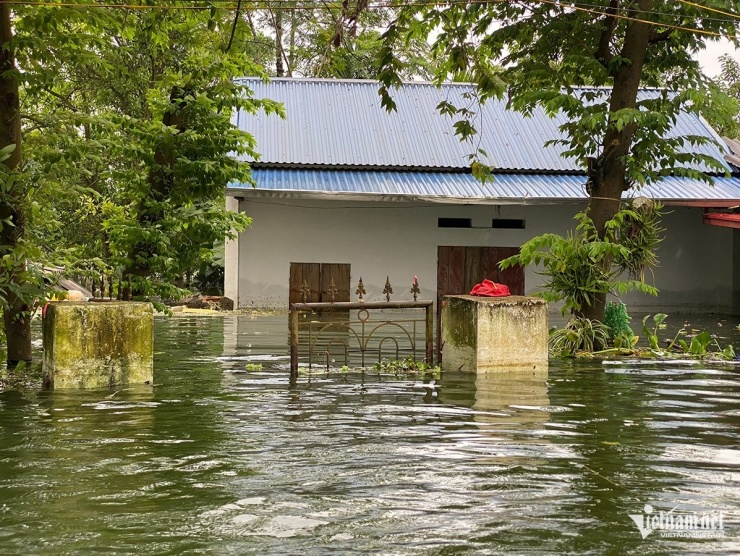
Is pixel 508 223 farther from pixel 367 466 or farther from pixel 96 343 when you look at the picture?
pixel 367 466

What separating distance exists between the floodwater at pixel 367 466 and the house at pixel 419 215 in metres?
12.4

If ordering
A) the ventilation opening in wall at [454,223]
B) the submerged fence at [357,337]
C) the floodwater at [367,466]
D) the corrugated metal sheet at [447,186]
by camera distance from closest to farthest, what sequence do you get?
the floodwater at [367,466] → the submerged fence at [357,337] → the corrugated metal sheet at [447,186] → the ventilation opening in wall at [454,223]

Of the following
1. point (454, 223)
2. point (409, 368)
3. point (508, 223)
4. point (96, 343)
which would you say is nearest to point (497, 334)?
point (409, 368)

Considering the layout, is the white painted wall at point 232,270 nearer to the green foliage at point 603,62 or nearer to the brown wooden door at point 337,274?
the brown wooden door at point 337,274

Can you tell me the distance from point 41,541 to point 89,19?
710 cm

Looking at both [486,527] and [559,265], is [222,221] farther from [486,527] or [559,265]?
[486,527]

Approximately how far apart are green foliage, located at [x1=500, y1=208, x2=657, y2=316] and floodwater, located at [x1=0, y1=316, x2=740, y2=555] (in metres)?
3.33

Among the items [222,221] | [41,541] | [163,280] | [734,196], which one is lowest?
[41,541]

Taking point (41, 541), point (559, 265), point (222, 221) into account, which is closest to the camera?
point (41, 541)

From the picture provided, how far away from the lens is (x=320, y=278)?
22906mm

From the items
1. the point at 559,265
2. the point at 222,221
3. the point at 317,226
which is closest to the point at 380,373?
the point at 222,221

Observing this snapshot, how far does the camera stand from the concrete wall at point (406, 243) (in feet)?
75.1

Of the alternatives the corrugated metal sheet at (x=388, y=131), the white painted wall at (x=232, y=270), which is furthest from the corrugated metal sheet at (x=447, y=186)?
the white painted wall at (x=232, y=270)

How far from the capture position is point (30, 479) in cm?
575
